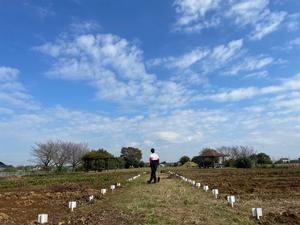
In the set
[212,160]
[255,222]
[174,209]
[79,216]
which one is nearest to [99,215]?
[79,216]

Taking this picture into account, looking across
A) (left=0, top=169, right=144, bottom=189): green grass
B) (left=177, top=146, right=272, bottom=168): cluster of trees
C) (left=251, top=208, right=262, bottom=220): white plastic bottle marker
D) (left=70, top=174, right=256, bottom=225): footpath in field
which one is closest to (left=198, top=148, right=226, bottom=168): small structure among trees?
(left=177, top=146, right=272, bottom=168): cluster of trees

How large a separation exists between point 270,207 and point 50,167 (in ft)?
310

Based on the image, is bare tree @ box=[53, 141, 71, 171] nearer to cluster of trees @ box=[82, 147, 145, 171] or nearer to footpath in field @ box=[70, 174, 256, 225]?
cluster of trees @ box=[82, 147, 145, 171]

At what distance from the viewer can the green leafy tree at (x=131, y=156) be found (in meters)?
110

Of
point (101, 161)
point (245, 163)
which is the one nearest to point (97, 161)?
point (101, 161)

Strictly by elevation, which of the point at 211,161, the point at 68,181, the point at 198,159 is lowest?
the point at 68,181

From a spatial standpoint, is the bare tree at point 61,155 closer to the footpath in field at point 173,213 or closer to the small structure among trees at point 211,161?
the small structure among trees at point 211,161

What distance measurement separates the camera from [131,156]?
117 metres

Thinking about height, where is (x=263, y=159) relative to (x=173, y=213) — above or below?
above

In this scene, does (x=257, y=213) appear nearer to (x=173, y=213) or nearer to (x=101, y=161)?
(x=173, y=213)

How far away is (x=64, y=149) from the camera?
10638 cm

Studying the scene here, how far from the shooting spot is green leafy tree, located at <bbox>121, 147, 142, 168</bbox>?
Result: 11041cm

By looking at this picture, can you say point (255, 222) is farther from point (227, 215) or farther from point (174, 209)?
point (174, 209)

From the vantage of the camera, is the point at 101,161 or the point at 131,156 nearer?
the point at 101,161
